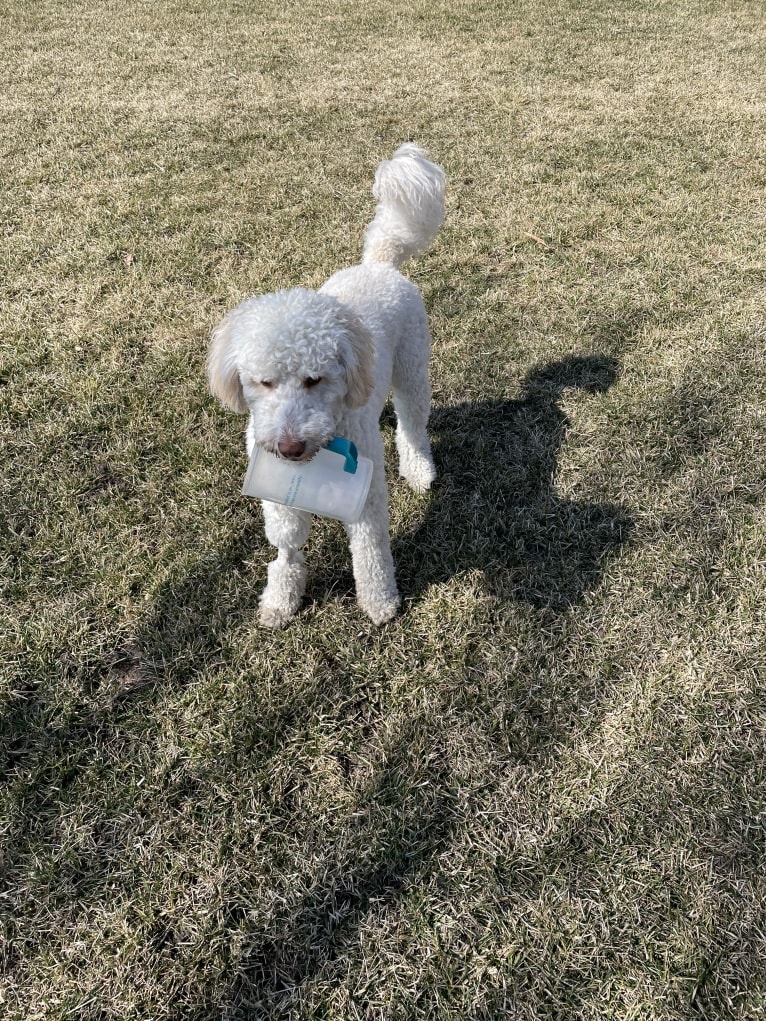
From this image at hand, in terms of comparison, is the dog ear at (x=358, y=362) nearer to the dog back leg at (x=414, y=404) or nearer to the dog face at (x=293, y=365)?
the dog face at (x=293, y=365)

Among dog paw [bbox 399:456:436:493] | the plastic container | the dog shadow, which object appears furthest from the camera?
dog paw [bbox 399:456:436:493]

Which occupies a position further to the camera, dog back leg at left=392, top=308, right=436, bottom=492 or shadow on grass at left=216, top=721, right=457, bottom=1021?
dog back leg at left=392, top=308, right=436, bottom=492

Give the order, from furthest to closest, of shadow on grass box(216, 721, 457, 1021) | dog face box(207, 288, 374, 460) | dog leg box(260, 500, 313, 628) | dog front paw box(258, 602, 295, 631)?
dog front paw box(258, 602, 295, 631)
dog leg box(260, 500, 313, 628)
dog face box(207, 288, 374, 460)
shadow on grass box(216, 721, 457, 1021)

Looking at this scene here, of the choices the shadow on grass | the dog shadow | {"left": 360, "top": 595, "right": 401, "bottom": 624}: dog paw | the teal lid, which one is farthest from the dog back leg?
the shadow on grass

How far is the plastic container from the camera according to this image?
1.91m

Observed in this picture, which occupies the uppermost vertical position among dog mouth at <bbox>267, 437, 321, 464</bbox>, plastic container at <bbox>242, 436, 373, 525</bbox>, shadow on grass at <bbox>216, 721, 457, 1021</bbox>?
dog mouth at <bbox>267, 437, 321, 464</bbox>

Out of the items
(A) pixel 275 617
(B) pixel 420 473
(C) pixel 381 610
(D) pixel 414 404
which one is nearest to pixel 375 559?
(C) pixel 381 610

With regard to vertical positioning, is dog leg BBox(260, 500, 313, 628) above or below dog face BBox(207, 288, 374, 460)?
below

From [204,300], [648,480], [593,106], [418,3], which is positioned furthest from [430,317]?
[418,3]

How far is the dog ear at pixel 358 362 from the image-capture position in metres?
1.94

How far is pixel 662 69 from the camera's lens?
777cm

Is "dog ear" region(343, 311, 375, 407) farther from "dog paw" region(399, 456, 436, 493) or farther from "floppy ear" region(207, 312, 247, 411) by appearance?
"dog paw" region(399, 456, 436, 493)

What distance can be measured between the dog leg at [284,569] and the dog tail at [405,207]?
1474 mm

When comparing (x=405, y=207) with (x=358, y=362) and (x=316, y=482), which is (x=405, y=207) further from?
(x=316, y=482)
